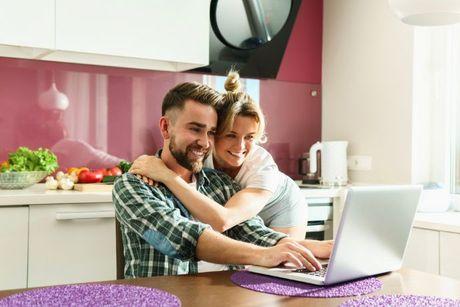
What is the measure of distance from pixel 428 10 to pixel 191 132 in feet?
2.42

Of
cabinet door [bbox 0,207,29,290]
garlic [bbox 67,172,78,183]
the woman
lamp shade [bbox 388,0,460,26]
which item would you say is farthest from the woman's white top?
garlic [bbox 67,172,78,183]

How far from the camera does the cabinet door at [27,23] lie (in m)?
2.47

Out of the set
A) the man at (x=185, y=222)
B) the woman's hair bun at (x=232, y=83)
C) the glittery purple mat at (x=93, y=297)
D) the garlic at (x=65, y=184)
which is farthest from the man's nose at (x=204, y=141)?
the garlic at (x=65, y=184)

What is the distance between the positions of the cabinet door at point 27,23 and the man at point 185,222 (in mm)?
1114

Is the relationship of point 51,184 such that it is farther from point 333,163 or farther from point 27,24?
point 333,163

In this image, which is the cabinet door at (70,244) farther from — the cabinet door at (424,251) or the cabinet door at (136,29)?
the cabinet door at (424,251)

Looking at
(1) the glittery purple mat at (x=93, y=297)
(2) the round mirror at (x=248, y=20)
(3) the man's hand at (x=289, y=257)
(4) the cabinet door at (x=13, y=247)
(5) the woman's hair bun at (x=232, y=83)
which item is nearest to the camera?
(1) the glittery purple mat at (x=93, y=297)

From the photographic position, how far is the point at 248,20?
3.32 meters

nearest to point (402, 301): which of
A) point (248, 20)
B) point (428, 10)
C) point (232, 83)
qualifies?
point (428, 10)

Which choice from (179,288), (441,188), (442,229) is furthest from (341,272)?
(441,188)

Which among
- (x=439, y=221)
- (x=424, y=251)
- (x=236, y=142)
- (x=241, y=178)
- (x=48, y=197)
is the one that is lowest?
(x=424, y=251)

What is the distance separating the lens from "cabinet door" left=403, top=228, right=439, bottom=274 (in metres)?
2.53

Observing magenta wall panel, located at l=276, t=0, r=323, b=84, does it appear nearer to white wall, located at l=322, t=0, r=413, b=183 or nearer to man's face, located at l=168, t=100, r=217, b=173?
white wall, located at l=322, t=0, r=413, b=183

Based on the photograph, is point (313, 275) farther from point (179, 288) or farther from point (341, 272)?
point (179, 288)
